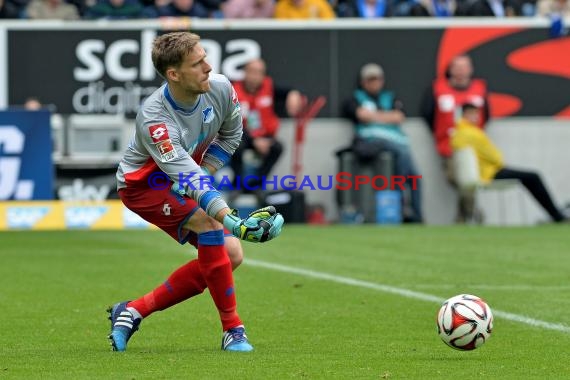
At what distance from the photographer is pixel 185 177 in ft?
23.8

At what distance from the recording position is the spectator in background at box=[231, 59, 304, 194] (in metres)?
20.0

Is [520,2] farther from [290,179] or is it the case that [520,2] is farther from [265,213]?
[265,213]

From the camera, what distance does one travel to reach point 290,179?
20.6 m

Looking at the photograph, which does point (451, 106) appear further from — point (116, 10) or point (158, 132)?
point (158, 132)

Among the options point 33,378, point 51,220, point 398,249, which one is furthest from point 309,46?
point 33,378

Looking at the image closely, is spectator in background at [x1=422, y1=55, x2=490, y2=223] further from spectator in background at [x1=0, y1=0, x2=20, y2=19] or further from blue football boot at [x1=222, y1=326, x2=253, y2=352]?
blue football boot at [x1=222, y1=326, x2=253, y2=352]

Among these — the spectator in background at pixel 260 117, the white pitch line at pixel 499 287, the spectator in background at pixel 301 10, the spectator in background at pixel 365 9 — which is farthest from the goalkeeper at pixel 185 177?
the spectator in background at pixel 365 9

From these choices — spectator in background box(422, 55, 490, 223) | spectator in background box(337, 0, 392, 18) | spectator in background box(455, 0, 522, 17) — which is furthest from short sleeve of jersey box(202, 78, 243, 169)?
spectator in background box(455, 0, 522, 17)

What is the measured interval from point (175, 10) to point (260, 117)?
85.4 inches

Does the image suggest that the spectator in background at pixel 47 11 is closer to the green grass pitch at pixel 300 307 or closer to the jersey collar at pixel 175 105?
the green grass pitch at pixel 300 307

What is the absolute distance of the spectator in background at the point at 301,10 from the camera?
2117cm

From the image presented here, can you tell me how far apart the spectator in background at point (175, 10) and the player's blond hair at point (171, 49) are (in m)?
13.5

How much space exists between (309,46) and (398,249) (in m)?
6.36

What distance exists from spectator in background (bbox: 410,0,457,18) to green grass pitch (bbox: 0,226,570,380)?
5.17 m
